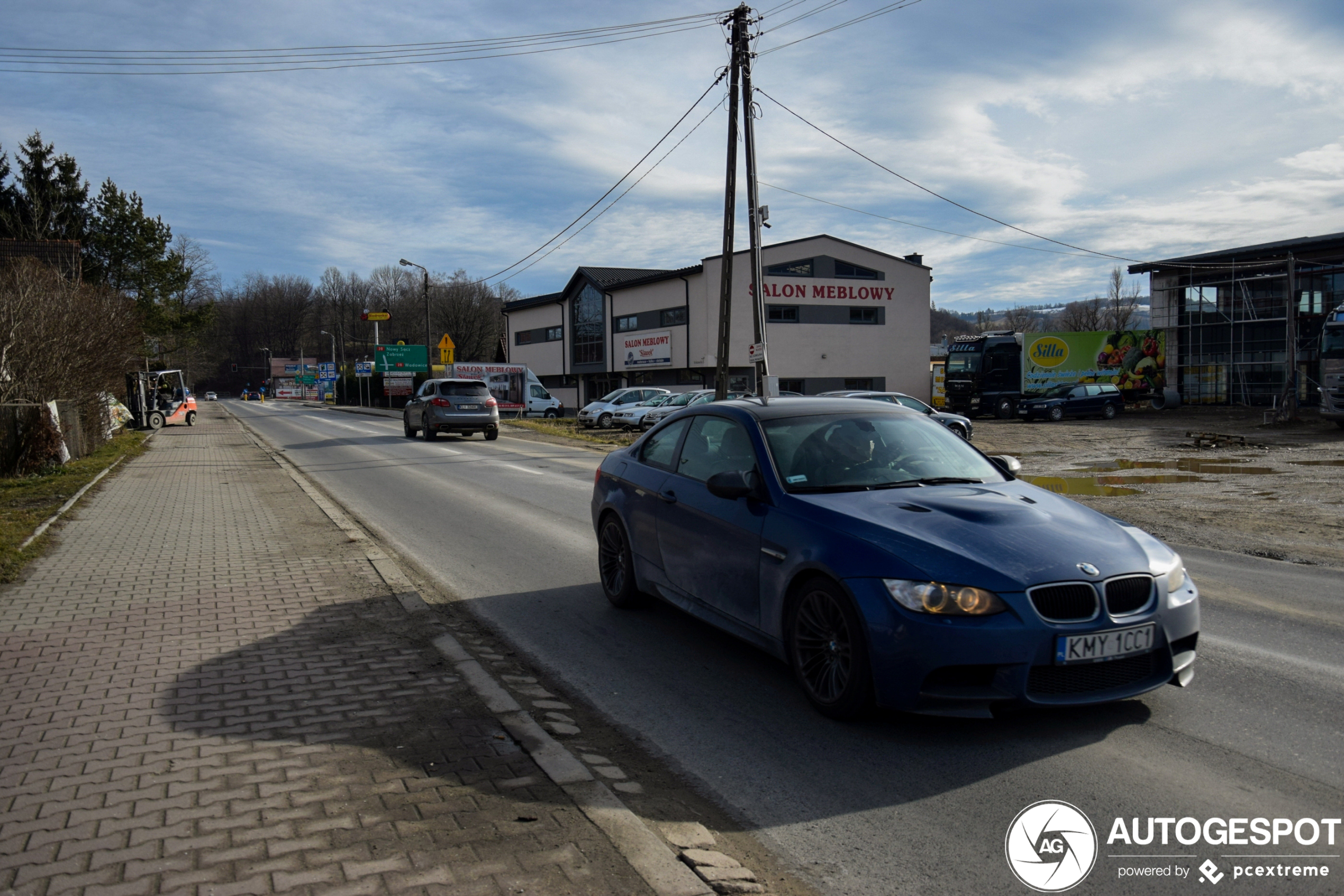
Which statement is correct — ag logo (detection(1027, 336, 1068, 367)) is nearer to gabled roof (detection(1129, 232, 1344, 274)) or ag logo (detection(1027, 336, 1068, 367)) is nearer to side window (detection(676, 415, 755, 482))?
gabled roof (detection(1129, 232, 1344, 274))

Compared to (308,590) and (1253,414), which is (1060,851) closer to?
(308,590)

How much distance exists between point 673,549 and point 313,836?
2.90 meters

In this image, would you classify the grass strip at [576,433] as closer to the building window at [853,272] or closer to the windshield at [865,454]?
the building window at [853,272]

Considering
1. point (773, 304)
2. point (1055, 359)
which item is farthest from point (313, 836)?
point (773, 304)

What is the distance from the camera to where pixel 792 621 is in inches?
175

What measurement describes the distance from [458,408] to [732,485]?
74.4 feet

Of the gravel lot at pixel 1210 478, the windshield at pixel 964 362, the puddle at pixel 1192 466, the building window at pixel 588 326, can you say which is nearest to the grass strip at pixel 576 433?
the gravel lot at pixel 1210 478

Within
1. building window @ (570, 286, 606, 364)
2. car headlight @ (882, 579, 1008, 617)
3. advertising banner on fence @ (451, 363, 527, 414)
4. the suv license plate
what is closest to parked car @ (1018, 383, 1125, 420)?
advertising banner on fence @ (451, 363, 527, 414)

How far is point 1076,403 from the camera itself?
37750mm

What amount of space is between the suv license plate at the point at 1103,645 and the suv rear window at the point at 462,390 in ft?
78.4

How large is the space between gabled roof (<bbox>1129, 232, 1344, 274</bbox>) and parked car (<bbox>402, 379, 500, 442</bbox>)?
1355 inches

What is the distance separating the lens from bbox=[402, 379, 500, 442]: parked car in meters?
26.5

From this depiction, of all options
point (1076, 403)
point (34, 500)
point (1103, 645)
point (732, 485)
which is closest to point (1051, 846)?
point (1103, 645)

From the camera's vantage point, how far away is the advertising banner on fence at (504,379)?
4850 centimetres
